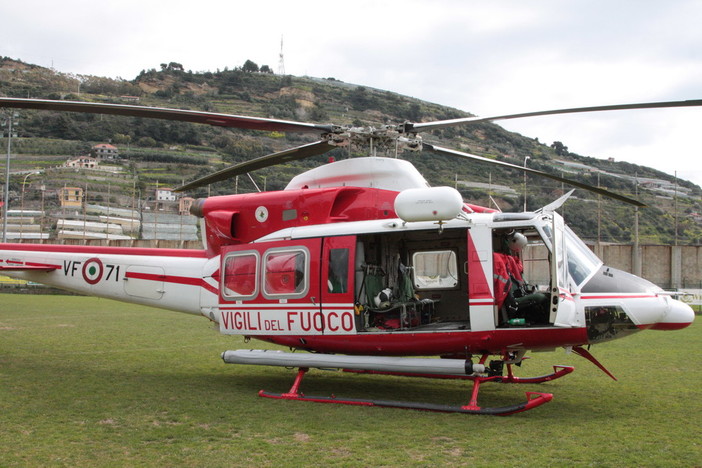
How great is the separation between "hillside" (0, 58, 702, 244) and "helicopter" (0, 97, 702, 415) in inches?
1068

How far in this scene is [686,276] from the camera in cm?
3147

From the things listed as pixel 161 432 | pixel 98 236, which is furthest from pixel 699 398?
pixel 98 236

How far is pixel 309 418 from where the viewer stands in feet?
24.7

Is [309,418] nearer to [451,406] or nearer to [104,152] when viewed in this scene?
[451,406]

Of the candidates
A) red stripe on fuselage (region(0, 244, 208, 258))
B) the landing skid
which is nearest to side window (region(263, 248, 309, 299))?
the landing skid

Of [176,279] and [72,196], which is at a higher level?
[72,196]

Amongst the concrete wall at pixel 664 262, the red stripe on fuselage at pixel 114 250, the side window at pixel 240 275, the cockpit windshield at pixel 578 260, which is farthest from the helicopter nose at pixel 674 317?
the concrete wall at pixel 664 262

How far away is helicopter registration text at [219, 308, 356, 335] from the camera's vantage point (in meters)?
8.65

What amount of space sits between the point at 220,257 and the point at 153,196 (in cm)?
5827

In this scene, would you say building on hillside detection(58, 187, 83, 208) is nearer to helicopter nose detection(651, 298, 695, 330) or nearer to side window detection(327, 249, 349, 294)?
side window detection(327, 249, 349, 294)

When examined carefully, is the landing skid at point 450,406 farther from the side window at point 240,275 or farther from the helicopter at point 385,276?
the side window at point 240,275

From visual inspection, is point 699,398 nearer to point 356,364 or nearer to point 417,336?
point 417,336

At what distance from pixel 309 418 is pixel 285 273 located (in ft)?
7.48

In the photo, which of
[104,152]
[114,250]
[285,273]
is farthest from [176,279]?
[104,152]
